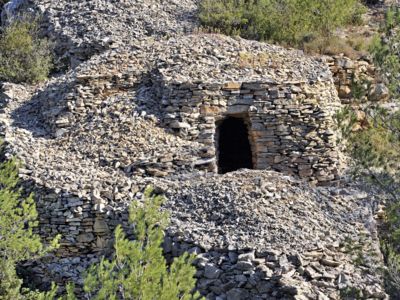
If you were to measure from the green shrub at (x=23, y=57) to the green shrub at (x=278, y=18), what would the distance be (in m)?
4.03

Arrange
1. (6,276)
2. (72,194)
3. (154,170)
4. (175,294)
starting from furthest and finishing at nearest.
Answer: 1. (154,170)
2. (72,194)
3. (6,276)
4. (175,294)

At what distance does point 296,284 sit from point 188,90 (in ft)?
18.5

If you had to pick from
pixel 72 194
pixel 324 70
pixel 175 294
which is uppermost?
pixel 324 70

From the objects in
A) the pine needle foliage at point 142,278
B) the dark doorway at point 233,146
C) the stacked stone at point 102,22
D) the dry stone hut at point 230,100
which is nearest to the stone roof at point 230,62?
the dry stone hut at point 230,100

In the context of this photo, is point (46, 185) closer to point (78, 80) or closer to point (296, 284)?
point (78, 80)

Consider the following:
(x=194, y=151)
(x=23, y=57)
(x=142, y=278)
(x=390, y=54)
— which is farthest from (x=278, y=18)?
(x=142, y=278)

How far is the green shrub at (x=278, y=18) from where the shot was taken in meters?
16.4

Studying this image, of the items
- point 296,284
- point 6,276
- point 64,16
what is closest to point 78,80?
point 64,16

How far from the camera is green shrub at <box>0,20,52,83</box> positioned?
50.5 feet

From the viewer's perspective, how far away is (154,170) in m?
11.7

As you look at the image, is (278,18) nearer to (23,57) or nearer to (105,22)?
(105,22)

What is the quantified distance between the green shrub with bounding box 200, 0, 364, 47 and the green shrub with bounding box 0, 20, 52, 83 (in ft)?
13.2

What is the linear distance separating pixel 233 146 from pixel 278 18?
381cm

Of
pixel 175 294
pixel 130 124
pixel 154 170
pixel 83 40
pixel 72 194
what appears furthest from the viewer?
pixel 83 40
